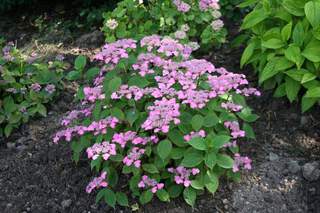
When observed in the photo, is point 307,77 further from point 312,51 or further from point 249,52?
point 249,52

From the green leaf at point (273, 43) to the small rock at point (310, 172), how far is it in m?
0.79

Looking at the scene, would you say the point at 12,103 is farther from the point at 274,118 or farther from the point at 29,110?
the point at 274,118

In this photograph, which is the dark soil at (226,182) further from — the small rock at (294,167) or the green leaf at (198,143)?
the green leaf at (198,143)

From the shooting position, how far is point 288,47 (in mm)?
3471

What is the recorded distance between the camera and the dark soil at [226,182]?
311cm

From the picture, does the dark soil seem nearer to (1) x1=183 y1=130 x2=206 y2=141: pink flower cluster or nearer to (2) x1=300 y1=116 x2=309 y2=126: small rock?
(2) x1=300 y1=116 x2=309 y2=126: small rock

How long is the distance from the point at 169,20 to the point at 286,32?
1015 millimetres

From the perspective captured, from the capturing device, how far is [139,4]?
14.4 ft

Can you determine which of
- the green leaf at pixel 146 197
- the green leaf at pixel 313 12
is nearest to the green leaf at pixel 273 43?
the green leaf at pixel 313 12

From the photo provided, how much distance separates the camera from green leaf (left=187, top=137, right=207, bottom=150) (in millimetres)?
2814

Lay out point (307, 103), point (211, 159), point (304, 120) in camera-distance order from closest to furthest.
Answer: point (211, 159)
point (307, 103)
point (304, 120)

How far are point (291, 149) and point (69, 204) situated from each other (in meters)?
1.40

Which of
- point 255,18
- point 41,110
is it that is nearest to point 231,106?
point 255,18

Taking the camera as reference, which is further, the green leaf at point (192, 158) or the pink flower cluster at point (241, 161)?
the pink flower cluster at point (241, 161)
